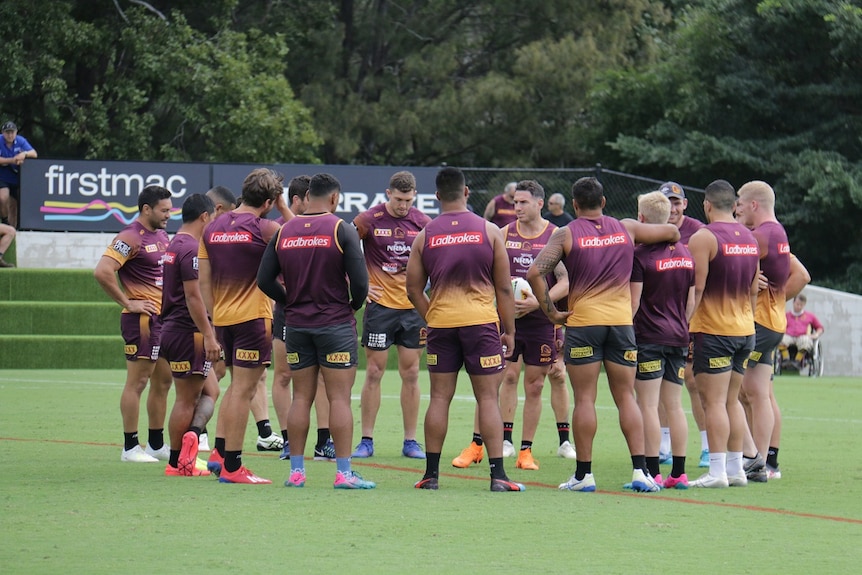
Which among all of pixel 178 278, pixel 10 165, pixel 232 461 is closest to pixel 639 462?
pixel 232 461

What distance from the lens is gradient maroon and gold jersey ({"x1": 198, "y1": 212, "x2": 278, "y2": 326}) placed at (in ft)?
32.8

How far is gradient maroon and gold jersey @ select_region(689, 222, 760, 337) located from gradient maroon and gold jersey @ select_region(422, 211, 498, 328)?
1.69 m

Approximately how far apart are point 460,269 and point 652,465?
6.80ft

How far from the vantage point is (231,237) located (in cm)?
998

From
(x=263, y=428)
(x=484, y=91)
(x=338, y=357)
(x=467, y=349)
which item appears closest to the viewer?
(x=338, y=357)

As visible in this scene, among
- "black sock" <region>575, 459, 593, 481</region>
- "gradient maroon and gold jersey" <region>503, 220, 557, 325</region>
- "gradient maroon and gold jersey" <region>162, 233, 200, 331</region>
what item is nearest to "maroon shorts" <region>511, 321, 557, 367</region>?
"gradient maroon and gold jersey" <region>503, 220, 557, 325</region>

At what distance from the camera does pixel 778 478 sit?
1091 cm

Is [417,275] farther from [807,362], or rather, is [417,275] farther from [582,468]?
[807,362]

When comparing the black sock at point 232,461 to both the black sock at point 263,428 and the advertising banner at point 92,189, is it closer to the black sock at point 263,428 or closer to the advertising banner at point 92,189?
the black sock at point 263,428

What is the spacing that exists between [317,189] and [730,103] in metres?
23.9

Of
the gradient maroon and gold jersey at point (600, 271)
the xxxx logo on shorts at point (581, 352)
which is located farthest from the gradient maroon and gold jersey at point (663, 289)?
the xxxx logo on shorts at point (581, 352)

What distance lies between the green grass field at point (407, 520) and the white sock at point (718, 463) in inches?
6.0

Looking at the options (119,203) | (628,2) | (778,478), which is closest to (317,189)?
(778,478)

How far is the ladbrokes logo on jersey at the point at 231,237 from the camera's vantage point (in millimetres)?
9984
